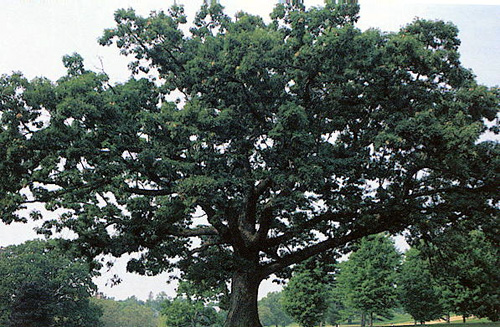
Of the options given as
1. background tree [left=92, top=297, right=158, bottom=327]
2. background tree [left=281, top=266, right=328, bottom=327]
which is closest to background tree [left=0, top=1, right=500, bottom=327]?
background tree [left=281, top=266, right=328, bottom=327]

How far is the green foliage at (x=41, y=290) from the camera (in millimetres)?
43000

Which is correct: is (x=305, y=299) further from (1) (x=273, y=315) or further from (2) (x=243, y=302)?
(1) (x=273, y=315)

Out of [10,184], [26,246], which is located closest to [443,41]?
[10,184]

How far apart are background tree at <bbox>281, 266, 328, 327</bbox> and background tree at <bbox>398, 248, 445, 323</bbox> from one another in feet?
22.8

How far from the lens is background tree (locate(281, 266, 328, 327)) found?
39.6 m

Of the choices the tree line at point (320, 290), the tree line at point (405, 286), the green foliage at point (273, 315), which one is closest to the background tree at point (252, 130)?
the tree line at point (320, 290)

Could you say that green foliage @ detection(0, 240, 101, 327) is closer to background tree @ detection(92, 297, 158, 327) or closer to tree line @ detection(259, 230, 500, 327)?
background tree @ detection(92, 297, 158, 327)

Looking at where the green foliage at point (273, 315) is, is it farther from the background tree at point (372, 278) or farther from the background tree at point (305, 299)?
the background tree at point (372, 278)

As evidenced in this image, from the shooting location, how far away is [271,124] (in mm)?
14609

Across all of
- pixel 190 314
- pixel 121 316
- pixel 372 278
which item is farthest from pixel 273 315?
pixel 372 278

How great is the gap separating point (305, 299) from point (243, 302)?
23.4 meters

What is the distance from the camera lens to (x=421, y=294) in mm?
35906

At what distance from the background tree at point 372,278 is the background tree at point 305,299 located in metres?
2.55

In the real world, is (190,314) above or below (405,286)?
below
